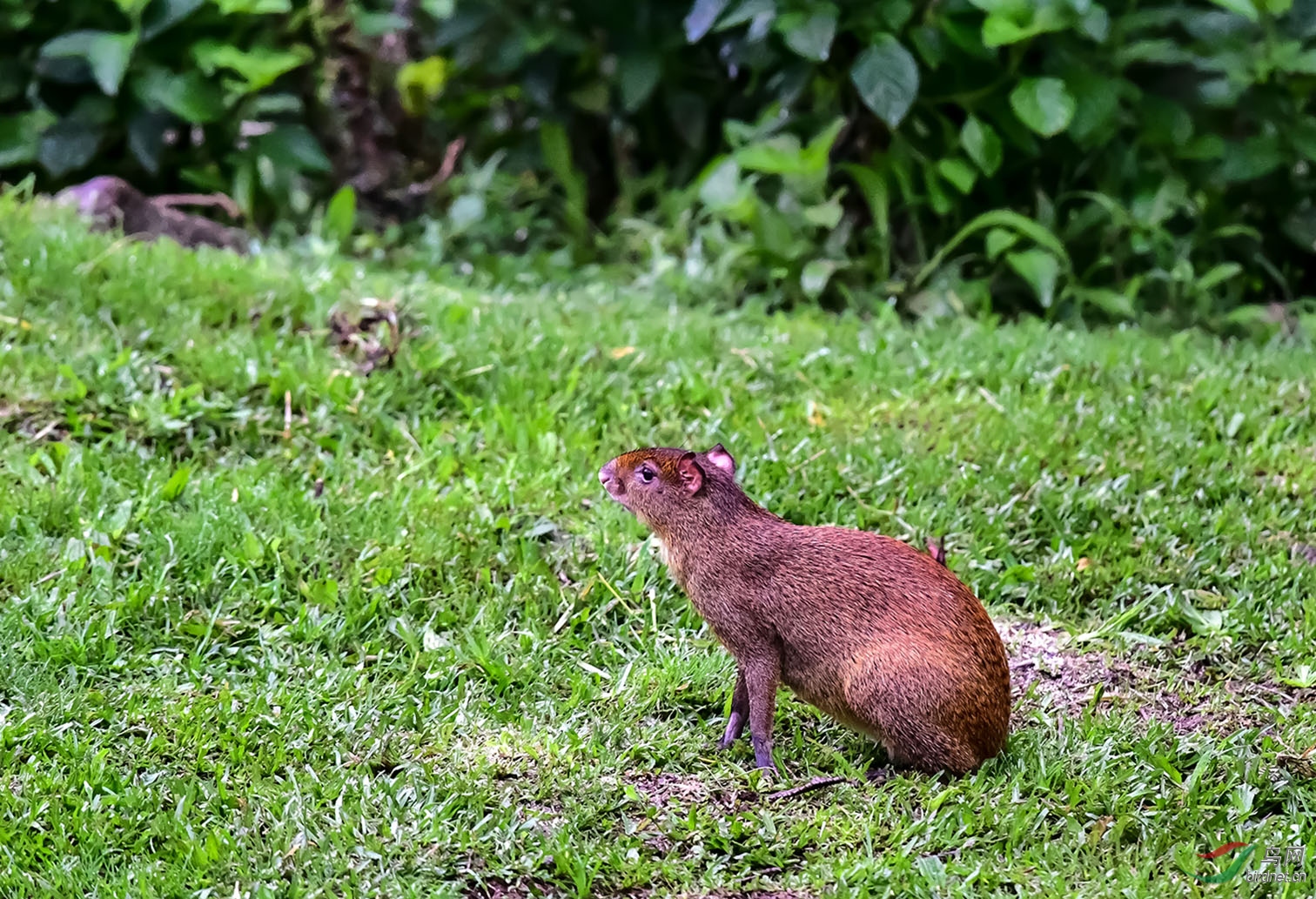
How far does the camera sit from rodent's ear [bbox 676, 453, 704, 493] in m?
3.39

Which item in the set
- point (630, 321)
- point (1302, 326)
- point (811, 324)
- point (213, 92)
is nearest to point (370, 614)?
point (630, 321)

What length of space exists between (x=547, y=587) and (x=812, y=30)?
3562 millimetres

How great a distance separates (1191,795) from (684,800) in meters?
1.16

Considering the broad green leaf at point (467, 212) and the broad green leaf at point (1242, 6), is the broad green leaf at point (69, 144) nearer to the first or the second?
the broad green leaf at point (467, 212)

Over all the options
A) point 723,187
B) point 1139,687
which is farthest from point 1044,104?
point 1139,687

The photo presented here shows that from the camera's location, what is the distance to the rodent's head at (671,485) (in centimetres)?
340

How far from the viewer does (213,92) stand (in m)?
7.14

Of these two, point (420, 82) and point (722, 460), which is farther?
point (420, 82)

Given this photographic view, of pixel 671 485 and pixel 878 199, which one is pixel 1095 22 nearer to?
pixel 878 199

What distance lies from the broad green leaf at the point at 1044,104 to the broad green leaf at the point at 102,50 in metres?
4.33

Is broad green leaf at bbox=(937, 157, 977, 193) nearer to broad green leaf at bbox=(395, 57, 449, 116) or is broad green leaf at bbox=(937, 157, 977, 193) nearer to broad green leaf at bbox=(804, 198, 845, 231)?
broad green leaf at bbox=(804, 198, 845, 231)

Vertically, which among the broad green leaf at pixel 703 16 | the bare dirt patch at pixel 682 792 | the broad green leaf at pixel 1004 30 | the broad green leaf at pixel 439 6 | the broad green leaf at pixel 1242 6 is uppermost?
the broad green leaf at pixel 1242 6

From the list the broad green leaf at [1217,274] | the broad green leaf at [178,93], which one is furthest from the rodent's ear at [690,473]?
the broad green leaf at [178,93]

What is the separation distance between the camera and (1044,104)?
20.7 ft
